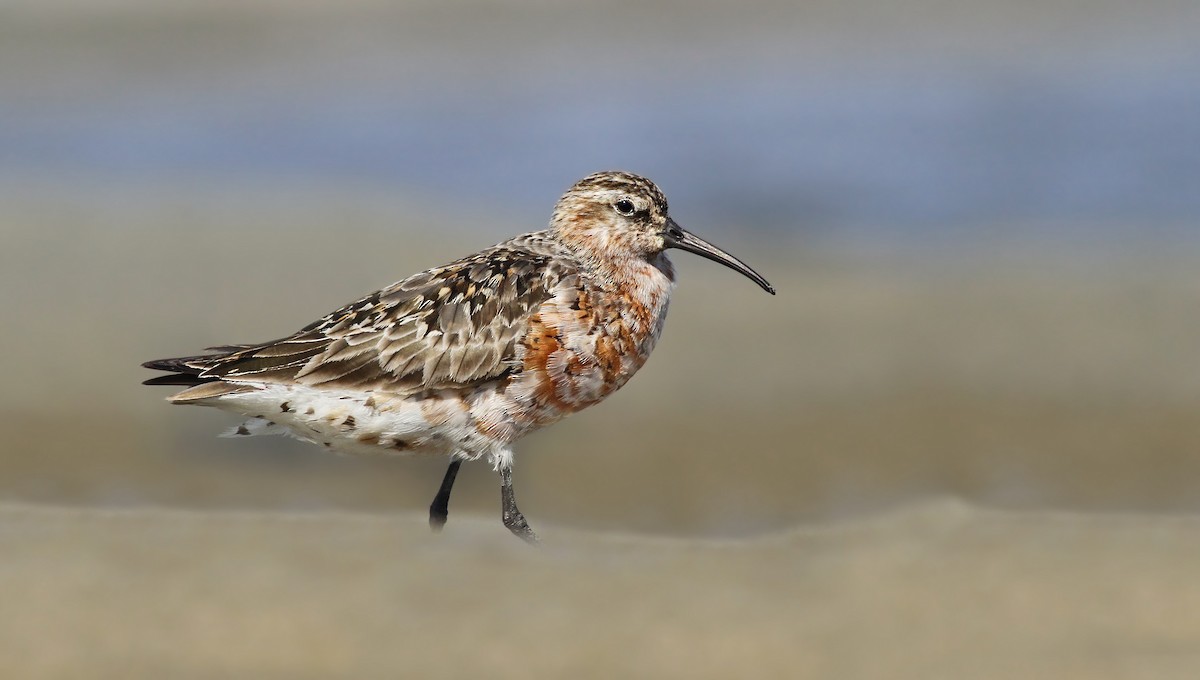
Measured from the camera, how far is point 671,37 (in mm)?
20250

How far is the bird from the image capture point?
7191 mm

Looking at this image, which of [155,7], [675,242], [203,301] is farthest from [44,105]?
[675,242]

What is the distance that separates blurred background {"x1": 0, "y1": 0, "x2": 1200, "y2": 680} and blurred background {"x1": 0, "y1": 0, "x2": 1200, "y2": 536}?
0.16ft

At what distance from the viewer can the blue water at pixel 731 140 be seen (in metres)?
14.5

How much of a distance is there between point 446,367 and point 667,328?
4.00 metres

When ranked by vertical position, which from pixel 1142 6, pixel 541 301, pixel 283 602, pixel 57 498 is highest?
pixel 1142 6

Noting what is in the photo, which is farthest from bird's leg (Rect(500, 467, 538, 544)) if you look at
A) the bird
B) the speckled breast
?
the speckled breast

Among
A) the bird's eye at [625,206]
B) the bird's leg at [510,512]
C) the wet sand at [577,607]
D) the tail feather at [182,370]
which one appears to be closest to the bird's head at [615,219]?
the bird's eye at [625,206]

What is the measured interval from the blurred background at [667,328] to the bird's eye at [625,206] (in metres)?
1.71

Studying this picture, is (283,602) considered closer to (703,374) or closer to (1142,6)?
(703,374)

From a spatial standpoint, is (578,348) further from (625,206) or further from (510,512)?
(625,206)

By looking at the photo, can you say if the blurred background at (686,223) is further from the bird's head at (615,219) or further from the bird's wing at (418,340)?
the bird's head at (615,219)

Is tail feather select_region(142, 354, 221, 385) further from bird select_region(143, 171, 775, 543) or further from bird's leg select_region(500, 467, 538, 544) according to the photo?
bird's leg select_region(500, 467, 538, 544)

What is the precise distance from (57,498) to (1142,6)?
640 inches
